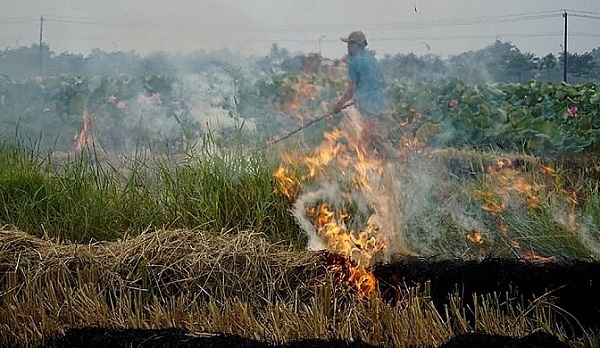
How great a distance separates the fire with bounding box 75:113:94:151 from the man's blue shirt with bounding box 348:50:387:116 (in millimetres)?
1893

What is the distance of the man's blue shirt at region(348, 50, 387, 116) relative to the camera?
5.40 meters

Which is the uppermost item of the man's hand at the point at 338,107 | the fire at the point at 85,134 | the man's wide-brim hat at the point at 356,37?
the man's wide-brim hat at the point at 356,37

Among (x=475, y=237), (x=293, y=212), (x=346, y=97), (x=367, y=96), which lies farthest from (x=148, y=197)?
(x=475, y=237)

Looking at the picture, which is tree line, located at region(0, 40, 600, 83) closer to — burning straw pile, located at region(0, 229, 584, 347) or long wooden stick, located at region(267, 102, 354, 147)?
long wooden stick, located at region(267, 102, 354, 147)

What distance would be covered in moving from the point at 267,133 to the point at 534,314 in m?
2.67

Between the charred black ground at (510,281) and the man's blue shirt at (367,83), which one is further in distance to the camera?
the man's blue shirt at (367,83)

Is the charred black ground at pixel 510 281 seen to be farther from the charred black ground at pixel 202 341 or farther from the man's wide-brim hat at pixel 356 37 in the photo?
the man's wide-brim hat at pixel 356 37

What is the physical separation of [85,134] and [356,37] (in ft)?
6.73

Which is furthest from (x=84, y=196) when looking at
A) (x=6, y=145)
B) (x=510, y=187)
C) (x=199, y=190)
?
(x=510, y=187)

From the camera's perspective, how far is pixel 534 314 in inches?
135

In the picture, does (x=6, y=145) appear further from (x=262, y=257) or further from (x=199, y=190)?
(x=262, y=257)

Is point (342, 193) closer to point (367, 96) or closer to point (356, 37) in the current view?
point (367, 96)

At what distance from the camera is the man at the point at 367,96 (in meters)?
5.30

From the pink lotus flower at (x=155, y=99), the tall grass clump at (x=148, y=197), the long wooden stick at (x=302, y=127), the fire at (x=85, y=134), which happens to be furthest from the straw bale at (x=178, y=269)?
the pink lotus flower at (x=155, y=99)
